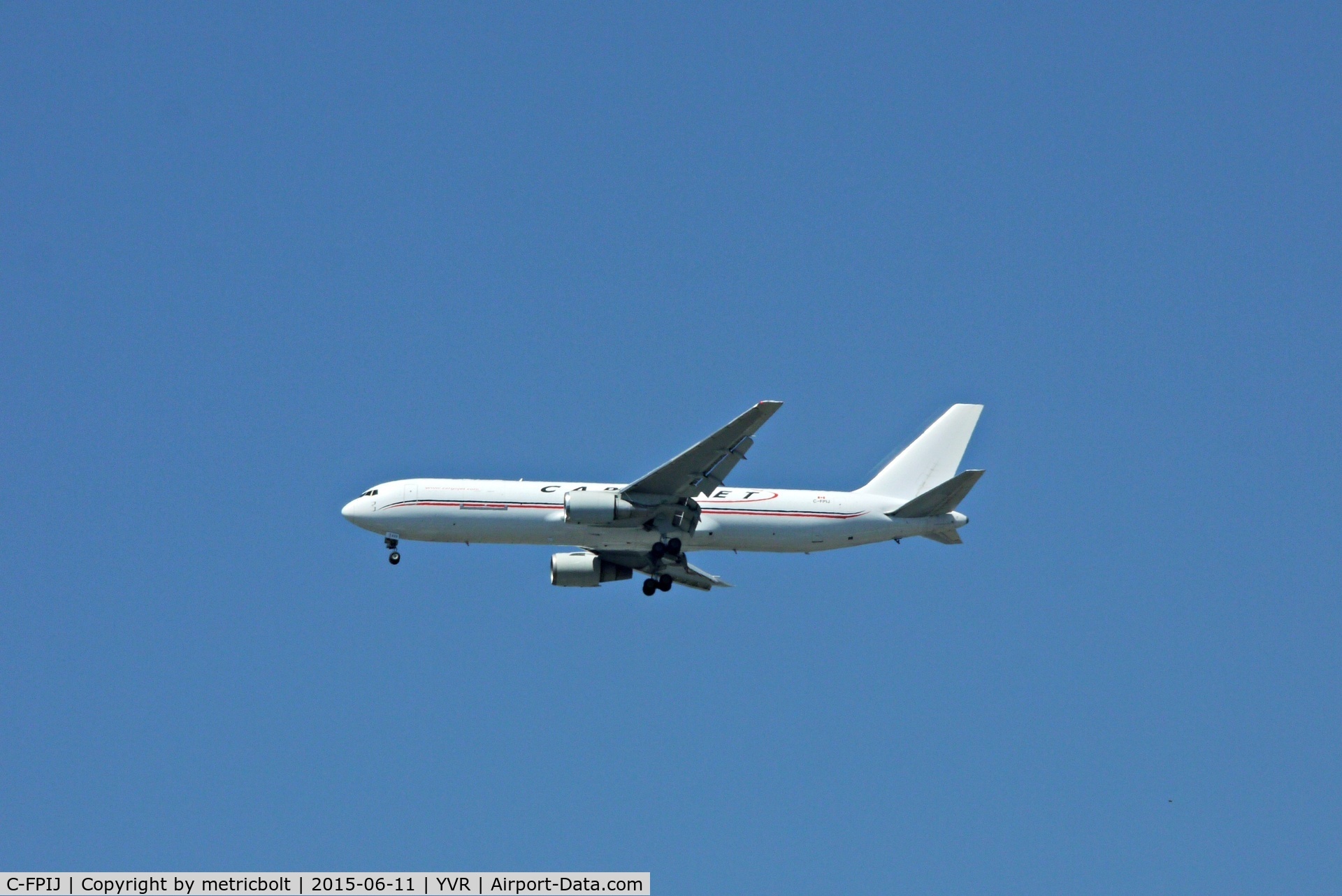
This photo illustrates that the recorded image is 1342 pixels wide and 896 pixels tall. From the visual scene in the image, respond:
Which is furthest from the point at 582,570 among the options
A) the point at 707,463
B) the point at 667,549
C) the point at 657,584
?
the point at 707,463

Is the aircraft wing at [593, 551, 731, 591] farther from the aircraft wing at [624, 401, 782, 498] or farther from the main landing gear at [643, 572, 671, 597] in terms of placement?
the aircraft wing at [624, 401, 782, 498]

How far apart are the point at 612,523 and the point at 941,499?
1098 cm

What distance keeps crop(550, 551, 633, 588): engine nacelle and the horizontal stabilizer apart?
10.3 meters

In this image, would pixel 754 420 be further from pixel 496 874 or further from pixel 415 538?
pixel 496 874

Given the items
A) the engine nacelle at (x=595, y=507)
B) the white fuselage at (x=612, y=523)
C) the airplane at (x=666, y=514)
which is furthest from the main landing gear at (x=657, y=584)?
the engine nacelle at (x=595, y=507)

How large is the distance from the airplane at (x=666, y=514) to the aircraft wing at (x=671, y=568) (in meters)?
0.07

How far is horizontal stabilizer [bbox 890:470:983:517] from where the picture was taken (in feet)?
167

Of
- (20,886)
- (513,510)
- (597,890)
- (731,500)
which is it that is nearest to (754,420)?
(731,500)

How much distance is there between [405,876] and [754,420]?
17.2 m

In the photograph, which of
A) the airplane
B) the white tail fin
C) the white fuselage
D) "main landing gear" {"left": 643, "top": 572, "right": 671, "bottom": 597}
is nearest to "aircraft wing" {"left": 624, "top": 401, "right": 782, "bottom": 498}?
the airplane

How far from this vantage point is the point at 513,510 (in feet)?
167

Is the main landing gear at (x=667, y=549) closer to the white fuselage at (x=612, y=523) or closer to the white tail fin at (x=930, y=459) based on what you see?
the white fuselage at (x=612, y=523)

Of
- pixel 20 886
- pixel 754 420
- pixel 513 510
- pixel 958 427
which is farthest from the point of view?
pixel 958 427

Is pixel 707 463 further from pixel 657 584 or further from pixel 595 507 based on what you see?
pixel 657 584
